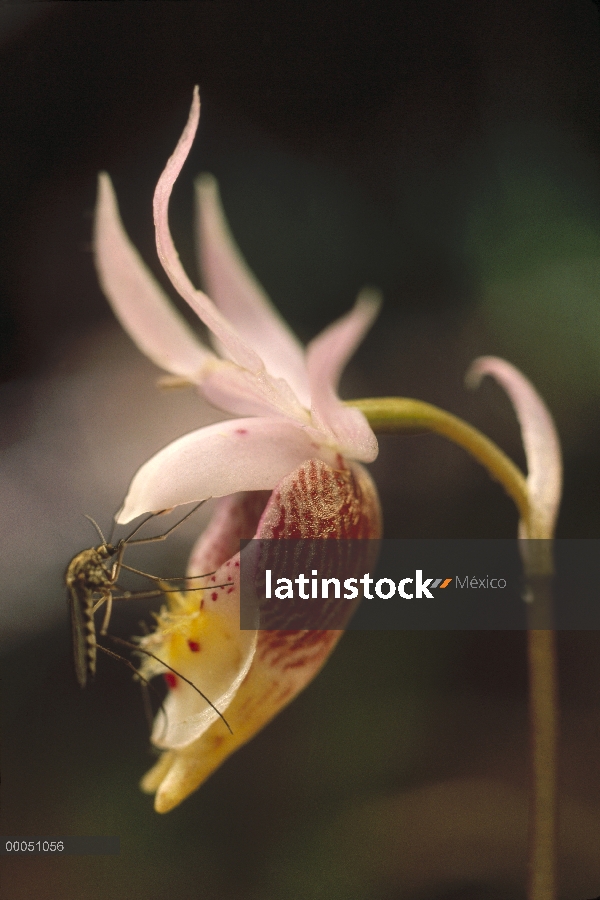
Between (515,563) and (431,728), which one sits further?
(431,728)

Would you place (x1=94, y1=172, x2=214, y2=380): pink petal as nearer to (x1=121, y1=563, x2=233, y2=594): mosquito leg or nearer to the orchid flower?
the orchid flower

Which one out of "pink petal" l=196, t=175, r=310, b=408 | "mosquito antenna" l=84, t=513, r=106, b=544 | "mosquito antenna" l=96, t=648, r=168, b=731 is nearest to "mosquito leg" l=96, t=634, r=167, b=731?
"mosquito antenna" l=96, t=648, r=168, b=731

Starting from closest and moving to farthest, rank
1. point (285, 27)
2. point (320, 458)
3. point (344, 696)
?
1. point (320, 458)
2. point (285, 27)
3. point (344, 696)

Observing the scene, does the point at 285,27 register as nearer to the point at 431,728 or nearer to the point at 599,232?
the point at 599,232

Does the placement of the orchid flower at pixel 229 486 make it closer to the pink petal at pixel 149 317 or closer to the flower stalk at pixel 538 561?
the pink petal at pixel 149 317

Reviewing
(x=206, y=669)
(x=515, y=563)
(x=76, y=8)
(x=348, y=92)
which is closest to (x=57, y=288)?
(x=76, y=8)

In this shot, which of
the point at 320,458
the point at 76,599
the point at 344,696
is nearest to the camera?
the point at 320,458

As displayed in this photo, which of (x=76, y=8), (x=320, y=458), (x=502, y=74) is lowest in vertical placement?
(x=320, y=458)
